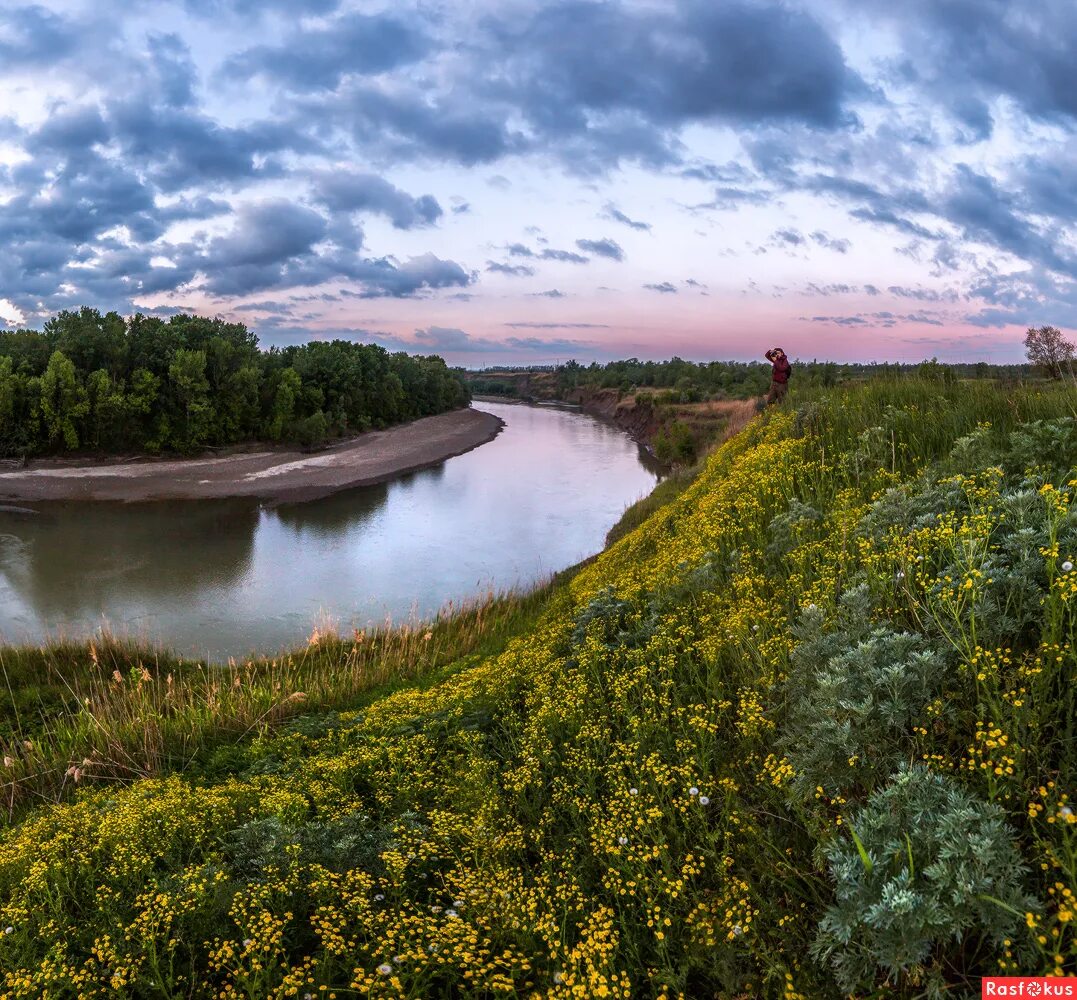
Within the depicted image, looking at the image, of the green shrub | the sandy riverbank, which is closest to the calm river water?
the sandy riverbank

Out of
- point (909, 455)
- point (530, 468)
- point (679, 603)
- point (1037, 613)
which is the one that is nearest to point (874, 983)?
point (1037, 613)

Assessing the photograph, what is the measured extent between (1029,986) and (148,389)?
2207 inches

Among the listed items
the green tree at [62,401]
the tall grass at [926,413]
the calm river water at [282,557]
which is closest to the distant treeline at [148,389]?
the green tree at [62,401]

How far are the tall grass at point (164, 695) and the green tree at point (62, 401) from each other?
38.7m

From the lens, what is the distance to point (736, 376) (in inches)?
3479

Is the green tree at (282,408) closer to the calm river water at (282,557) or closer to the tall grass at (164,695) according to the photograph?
the calm river water at (282,557)

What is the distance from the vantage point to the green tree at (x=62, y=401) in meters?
44.3

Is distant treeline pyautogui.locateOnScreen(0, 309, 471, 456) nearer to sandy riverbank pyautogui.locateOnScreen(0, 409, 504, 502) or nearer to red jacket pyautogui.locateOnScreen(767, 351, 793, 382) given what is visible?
sandy riverbank pyautogui.locateOnScreen(0, 409, 504, 502)

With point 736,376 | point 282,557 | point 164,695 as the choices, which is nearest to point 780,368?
point 164,695

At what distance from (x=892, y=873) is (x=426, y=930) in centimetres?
196

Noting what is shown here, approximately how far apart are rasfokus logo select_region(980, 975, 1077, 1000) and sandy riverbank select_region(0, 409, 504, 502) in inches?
1589

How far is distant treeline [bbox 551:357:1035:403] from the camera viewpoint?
11.4m

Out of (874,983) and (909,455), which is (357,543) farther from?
(874,983)

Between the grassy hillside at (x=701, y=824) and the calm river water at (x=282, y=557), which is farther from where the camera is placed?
the calm river water at (x=282, y=557)
